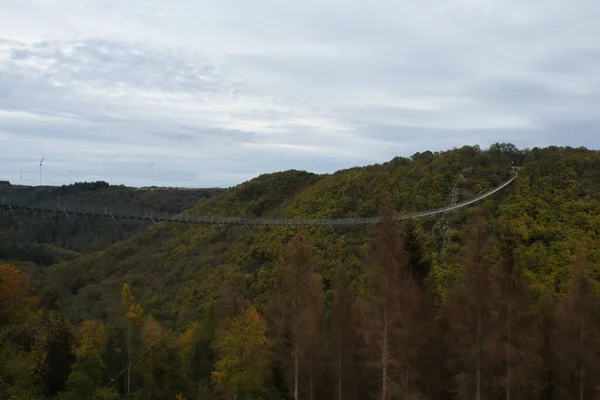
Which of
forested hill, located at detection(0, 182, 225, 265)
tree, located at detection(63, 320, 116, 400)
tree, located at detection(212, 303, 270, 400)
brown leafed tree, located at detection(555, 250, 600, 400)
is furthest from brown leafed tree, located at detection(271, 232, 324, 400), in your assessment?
forested hill, located at detection(0, 182, 225, 265)

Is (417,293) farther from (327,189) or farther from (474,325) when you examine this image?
(327,189)

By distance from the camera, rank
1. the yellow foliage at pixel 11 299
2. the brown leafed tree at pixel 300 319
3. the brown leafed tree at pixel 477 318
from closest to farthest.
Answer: the yellow foliage at pixel 11 299 → the brown leafed tree at pixel 477 318 → the brown leafed tree at pixel 300 319

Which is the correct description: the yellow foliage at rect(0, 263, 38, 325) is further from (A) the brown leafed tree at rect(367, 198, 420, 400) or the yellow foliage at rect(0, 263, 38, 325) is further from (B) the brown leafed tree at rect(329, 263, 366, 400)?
(A) the brown leafed tree at rect(367, 198, 420, 400)

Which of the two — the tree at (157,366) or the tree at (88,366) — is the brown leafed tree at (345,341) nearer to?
the tree at (157,366)

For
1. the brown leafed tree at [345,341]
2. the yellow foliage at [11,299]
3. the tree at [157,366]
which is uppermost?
the yellow foliage at [11,299]

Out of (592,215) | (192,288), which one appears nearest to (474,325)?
(592,215)

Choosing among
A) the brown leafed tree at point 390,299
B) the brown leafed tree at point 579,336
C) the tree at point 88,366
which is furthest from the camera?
the tree at point 88,366

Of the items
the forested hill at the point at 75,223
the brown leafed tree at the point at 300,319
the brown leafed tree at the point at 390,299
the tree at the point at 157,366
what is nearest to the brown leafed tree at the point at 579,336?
the brown leafed tree at the point at 390,299

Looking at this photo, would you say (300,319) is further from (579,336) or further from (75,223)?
(75,223)
